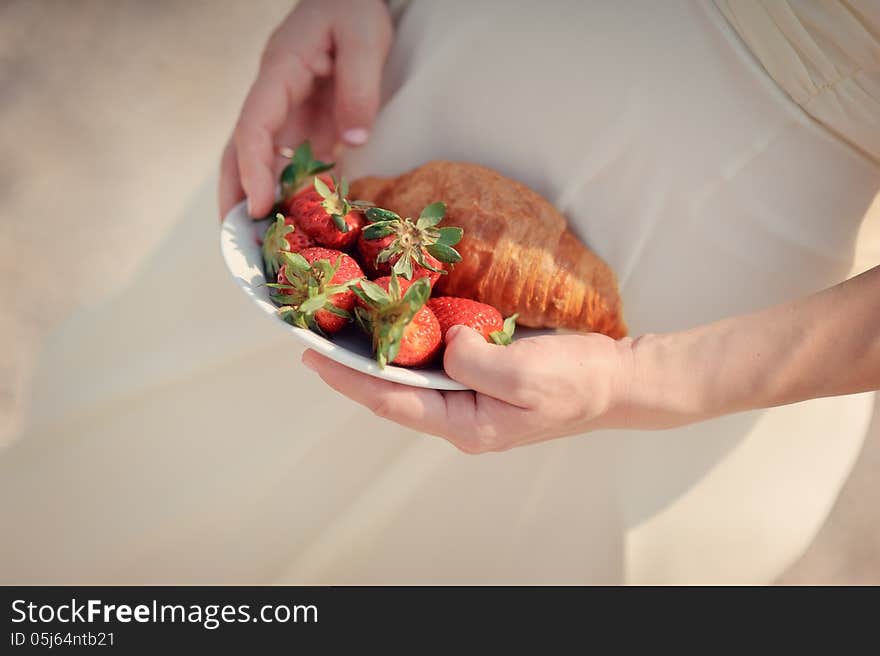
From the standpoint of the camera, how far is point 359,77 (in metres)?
1.17

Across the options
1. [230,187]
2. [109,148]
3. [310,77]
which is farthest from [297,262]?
[109,148]

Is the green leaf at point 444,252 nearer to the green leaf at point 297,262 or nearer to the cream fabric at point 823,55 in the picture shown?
the green leaf at point 297,262

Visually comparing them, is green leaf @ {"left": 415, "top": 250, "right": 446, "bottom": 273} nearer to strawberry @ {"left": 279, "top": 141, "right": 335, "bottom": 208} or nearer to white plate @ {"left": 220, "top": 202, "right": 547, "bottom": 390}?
white plate @ {"left": 220, "top": 202, "right": 547, "bottom": 390}

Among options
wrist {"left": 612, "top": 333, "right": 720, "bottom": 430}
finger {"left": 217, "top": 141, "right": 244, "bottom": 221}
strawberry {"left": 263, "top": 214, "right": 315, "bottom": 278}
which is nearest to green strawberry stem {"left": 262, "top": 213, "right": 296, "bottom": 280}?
strawberry {"left": 263, "top": 214, "right": 315, "bottom": 278}

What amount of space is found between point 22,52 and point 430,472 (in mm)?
2321

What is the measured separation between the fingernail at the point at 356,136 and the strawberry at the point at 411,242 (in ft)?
0.88

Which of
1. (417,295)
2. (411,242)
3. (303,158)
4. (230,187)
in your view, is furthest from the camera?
(230,187)

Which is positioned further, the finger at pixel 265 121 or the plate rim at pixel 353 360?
the finger at pixel 265 121

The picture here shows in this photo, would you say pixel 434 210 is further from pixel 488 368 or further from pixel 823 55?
pixel 823 55

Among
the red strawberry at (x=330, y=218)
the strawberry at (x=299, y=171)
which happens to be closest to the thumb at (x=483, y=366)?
the red strawberry at (x=330, y=218)

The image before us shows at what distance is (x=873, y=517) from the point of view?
6.88 feet

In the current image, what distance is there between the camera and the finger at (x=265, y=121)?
3.60ft

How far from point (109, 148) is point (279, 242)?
1.81m
